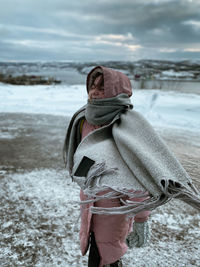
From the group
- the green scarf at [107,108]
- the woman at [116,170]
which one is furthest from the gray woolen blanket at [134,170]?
the green scarf at [107,108]

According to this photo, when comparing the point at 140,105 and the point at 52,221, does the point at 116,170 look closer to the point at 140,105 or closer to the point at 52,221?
the point at 52,221

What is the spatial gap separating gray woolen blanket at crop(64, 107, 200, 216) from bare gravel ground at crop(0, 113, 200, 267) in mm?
635

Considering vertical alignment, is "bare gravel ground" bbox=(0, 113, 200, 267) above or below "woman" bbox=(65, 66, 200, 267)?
below

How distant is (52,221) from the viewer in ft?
8.80

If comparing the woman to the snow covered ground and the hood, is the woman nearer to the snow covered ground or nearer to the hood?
the hood

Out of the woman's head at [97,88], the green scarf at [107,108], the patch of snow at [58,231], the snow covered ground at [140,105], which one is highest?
the woman's head at [97,88]

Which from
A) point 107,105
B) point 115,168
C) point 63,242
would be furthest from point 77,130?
point 63,242

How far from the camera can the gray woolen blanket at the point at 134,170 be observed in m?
1.11

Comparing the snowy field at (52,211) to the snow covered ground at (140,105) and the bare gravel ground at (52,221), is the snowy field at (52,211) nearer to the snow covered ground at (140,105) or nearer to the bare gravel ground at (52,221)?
the bare gravel ground at (52,221)

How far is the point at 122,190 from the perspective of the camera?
116 centimetres

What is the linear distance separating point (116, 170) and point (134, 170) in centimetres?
10

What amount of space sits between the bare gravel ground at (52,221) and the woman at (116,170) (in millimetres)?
310

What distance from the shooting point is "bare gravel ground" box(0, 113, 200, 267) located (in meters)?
2.21

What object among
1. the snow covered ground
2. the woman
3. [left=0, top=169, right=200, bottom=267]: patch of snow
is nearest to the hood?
the woman
